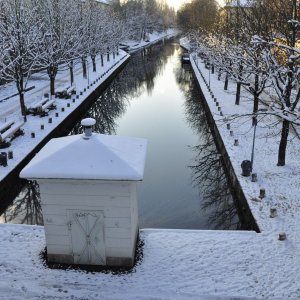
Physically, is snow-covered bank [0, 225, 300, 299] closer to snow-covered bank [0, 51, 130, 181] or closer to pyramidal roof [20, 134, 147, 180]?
pyramidal roof [20, 134, 147, 180]

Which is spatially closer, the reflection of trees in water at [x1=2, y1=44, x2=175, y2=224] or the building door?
the building door

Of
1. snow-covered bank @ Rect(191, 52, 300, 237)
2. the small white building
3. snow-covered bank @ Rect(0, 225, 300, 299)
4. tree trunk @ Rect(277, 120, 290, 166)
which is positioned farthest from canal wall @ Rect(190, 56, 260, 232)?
the small white building

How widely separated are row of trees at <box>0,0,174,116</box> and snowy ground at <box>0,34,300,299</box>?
49.4ft

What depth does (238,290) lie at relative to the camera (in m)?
9.40

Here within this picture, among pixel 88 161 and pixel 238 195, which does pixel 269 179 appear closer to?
pixel 238 195

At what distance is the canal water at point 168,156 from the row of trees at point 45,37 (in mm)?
4983

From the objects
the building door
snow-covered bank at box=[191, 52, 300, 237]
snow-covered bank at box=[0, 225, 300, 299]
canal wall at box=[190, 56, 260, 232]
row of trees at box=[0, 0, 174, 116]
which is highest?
row of trees at box=[0, 0, 174, 116]

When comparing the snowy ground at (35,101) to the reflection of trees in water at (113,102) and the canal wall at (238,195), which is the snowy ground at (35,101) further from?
the canal wall at (238,195)

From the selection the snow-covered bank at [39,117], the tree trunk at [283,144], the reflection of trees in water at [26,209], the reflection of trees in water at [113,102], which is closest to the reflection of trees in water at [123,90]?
the reflection of trees in water at [113,102]

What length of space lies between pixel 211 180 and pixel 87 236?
1023 centimetres

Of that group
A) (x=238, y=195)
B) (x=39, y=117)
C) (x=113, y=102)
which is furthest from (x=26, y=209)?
(x=113, y=102)

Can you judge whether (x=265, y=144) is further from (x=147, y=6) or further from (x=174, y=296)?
(x=147, y=6)

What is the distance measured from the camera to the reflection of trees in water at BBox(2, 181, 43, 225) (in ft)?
50.5

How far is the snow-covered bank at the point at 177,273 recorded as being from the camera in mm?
9359
